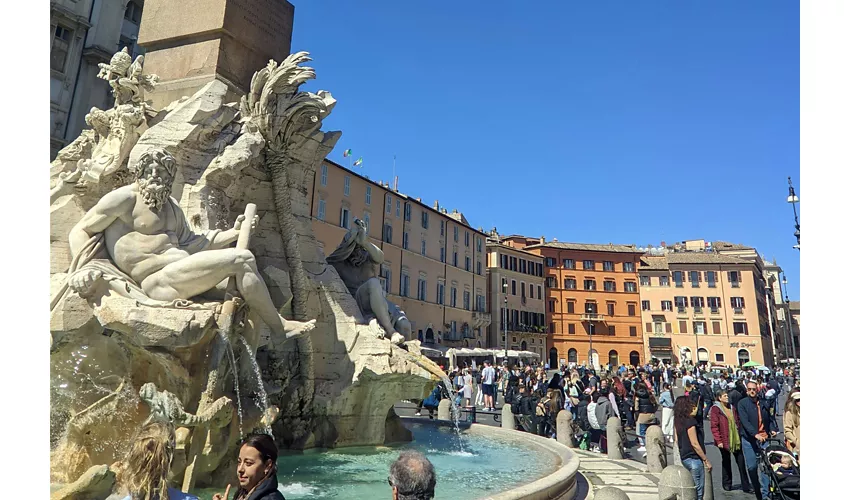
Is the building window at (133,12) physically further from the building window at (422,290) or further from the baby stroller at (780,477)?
the baby stroller at (780,477)

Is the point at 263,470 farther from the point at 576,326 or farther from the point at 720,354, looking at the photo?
the point at 720,354

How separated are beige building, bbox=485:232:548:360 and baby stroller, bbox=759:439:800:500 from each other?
4267 centimetres

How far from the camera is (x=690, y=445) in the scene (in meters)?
5.85

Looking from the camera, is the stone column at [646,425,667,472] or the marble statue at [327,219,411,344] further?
the marble statue at [327,219,411,344]

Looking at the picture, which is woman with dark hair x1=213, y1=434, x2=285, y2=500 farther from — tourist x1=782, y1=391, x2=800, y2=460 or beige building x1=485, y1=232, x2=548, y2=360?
beige building x1=485, y1=232, x2=548, y2=360

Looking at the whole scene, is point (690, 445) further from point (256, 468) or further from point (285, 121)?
point (285, 121)

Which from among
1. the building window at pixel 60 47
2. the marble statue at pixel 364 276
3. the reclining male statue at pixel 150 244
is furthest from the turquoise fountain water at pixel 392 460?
the building window at pixel 60 47

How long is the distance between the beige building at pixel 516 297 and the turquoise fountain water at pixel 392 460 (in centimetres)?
4008

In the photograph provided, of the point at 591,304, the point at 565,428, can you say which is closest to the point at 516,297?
the point at 591,304

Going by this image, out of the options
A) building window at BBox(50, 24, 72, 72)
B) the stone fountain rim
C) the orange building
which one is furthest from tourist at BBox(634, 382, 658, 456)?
the orange building

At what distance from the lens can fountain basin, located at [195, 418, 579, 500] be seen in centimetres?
484

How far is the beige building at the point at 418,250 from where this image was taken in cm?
3216

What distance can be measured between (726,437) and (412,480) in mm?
5686

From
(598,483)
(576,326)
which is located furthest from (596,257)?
(598,483)
